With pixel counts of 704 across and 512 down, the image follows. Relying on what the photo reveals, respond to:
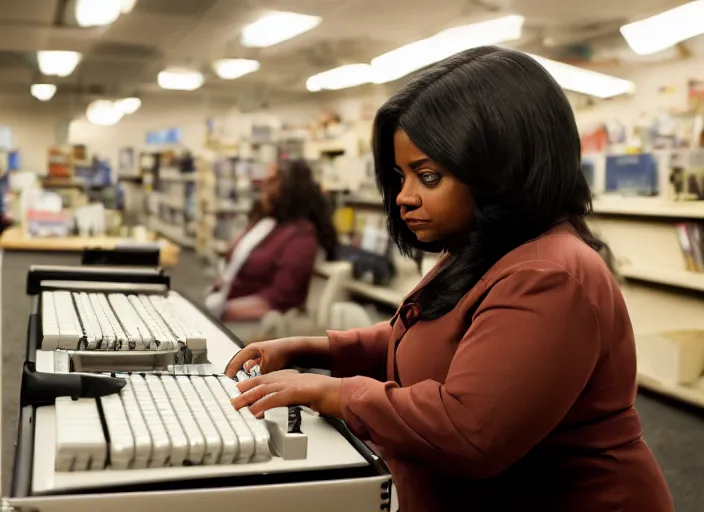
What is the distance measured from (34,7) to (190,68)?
3188 millimetres

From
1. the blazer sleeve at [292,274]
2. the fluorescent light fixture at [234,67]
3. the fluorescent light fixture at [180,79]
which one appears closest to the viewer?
the blazer sleeve at [292,274]

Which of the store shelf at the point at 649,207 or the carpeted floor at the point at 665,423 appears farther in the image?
the store shelf at the point at 649,207

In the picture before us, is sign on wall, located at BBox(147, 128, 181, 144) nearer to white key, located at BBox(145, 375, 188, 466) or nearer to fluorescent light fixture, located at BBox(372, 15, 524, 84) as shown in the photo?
fluorescent light fixture, located at BBox(372, 15, 524, 84)

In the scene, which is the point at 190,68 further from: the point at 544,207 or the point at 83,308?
the point at 544,207

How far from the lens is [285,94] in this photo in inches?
427

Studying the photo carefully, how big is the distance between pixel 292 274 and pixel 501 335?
3.37 meters

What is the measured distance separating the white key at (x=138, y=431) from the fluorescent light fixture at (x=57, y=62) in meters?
8.36

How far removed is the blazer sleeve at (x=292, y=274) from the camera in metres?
4.29

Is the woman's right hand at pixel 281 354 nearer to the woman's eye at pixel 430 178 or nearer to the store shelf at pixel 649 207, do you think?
the woman's eye at pixel 430 178

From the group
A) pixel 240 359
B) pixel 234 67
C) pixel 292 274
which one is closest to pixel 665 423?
pixel 292 274

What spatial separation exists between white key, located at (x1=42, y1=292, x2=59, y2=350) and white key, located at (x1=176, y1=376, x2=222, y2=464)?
1.02ft

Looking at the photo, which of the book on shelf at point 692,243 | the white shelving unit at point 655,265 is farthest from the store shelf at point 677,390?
the book on shelf at point 692,243

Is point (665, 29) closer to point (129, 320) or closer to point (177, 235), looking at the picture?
point (129, 320)

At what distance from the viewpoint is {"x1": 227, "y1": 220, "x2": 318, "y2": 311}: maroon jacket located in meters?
4.30
